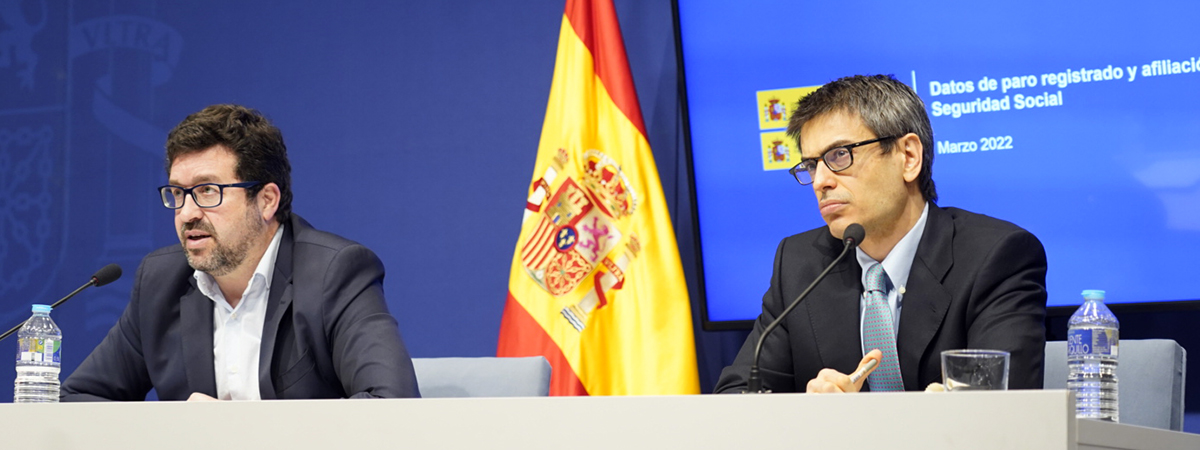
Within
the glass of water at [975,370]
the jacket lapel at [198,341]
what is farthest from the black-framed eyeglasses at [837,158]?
the jacket lapel at [198,341]

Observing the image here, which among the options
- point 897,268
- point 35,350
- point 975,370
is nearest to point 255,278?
point 35,350

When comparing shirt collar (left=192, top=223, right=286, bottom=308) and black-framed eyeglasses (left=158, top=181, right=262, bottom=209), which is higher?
black-framed eyeglasses (left=158, top=181, right=262, bottom=209)

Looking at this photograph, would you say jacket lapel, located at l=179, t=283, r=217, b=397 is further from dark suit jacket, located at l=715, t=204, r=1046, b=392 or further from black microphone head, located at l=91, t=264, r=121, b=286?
dark suit jacket, located at l=715, t=204, r=1046, b=392

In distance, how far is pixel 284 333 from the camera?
99.9 inches

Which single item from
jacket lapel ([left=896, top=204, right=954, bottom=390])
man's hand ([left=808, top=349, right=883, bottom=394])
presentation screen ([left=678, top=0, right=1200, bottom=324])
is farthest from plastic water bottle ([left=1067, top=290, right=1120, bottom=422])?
presentation screen ([left=678, top=0, right=1200, bottom=324])

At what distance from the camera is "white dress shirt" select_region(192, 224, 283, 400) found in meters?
2.57

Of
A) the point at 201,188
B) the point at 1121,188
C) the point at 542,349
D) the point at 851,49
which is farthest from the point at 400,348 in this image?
the point at 1121,188

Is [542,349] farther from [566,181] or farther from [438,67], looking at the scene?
[438,67]

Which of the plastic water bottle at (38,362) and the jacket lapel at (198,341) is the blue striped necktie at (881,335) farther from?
the plastic water bottle at (38,362)

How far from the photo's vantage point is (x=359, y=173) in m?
4.01

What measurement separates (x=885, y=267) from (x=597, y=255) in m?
1.12

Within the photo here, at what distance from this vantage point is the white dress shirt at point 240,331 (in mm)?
2568

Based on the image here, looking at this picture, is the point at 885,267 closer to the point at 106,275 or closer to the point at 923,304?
the point at 923,304

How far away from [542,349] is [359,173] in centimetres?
112
